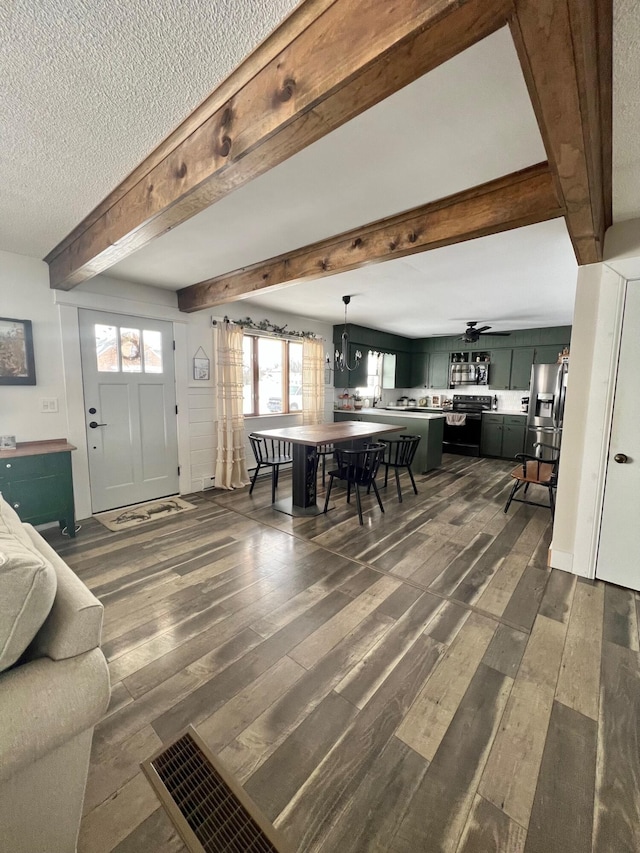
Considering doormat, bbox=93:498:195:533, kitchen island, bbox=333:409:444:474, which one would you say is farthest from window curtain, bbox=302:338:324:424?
doormat, bbox=93:498:195:533

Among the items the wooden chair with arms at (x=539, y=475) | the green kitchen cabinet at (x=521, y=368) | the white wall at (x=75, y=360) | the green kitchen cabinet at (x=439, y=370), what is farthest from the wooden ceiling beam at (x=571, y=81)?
the green kitchen cabinet at (x=439, y=370)

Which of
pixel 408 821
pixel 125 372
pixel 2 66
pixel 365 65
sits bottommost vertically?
pixel 408 821

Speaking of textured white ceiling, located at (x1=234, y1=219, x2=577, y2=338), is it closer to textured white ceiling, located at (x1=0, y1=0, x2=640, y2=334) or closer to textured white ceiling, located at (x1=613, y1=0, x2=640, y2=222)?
textured white ceiling, located at (x1=0, y1=0, x2=640, y2=334)

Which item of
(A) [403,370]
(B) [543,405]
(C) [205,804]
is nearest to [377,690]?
(C) [205,804]

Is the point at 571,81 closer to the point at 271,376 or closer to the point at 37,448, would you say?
the point at 37,448

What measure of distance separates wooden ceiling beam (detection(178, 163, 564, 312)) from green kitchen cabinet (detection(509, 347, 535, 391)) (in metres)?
5.02

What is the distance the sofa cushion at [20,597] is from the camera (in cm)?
84

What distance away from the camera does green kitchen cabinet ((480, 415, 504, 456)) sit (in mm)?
6349

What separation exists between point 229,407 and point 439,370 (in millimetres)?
4777

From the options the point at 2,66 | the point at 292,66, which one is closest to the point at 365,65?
the point at 292,66

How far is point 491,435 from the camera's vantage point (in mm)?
6438

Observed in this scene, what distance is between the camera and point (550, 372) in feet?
17.2

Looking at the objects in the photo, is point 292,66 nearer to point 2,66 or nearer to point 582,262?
point 2,66

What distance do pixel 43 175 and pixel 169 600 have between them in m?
2.43
